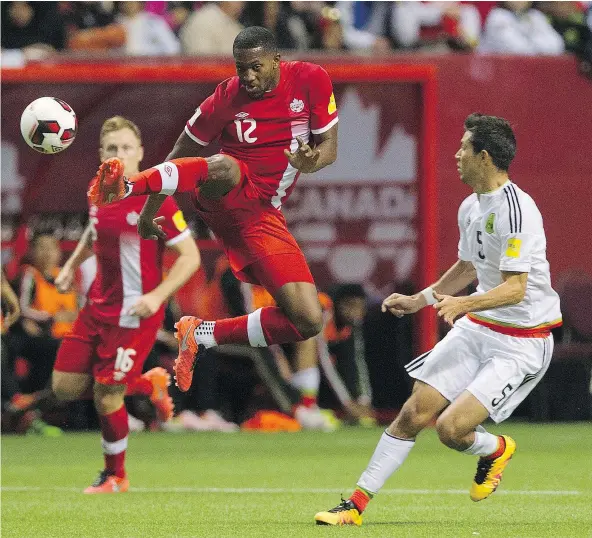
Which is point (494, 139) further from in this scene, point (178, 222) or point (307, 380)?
point (307, 380)

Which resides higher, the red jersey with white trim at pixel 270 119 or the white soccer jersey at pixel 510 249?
the red jersey with white trim at pixel 270 119

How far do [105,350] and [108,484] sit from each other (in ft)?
2.91

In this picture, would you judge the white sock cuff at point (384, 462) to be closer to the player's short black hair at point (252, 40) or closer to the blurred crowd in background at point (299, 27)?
the player's short black hair at point (252, 40)

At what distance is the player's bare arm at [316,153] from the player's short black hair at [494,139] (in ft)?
2.65

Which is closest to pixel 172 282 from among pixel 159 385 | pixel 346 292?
pixel 159 385

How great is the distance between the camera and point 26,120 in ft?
28.3

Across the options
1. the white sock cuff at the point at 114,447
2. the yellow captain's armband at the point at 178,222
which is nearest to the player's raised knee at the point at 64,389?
the white sock cuff at the point at 114,447

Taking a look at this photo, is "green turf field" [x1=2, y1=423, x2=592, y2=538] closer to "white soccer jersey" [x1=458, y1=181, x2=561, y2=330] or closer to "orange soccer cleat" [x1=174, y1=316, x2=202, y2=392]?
"orange soccer cleat" [x1=174, y1=316, x2=202, y2=392]

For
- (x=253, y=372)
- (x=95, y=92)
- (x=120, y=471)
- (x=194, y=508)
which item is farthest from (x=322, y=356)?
(x=194, y=508)

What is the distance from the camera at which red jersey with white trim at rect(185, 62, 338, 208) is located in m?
8.33

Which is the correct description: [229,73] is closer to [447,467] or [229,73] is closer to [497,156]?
[447,467]

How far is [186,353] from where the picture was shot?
27.6 ft

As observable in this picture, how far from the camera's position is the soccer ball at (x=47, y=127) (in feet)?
28.2

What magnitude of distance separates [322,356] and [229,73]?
3082 millimetres
